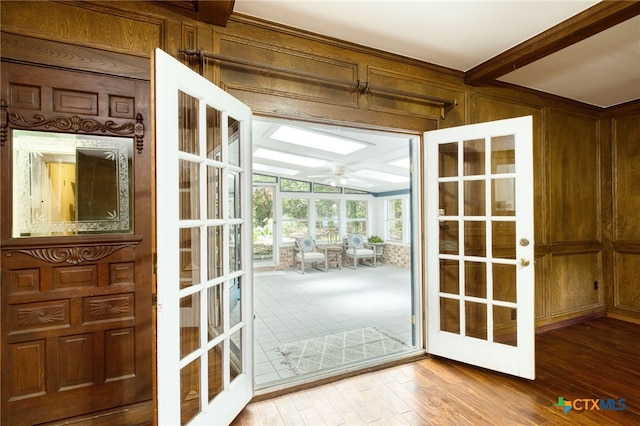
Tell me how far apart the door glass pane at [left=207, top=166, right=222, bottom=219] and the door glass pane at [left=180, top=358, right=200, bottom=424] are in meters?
0.78

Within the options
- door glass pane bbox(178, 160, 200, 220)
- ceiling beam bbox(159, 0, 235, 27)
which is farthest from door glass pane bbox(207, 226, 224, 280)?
ceiling beam bbox(159, 0, 235, 27)

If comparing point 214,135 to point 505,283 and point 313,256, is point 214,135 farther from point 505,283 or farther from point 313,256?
point 313,256

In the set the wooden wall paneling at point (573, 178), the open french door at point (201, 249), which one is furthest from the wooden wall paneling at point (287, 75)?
the wooden wall paneling at point (573, 178)

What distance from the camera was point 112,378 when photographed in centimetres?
171

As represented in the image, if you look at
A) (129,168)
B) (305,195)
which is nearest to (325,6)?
(129,168)

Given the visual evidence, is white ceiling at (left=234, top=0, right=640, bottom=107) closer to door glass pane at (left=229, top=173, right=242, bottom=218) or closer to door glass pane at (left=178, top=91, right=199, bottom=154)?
door glass pane at (left=178, top=91, right=199, bottom=154)

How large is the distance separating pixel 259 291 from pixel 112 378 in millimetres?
4146

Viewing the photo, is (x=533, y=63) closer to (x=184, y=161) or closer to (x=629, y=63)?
(x=629, y=63)

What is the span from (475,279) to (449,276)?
0.64 feet

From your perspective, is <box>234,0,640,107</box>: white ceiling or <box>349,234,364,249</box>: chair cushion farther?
<box>349,234,364,249</box>: chair cushion

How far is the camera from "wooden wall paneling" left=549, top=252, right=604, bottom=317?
3.32 meters

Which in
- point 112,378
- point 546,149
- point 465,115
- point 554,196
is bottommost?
point 112,378

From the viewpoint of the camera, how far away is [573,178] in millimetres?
3436

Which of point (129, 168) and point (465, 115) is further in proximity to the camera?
point (465, 115)
